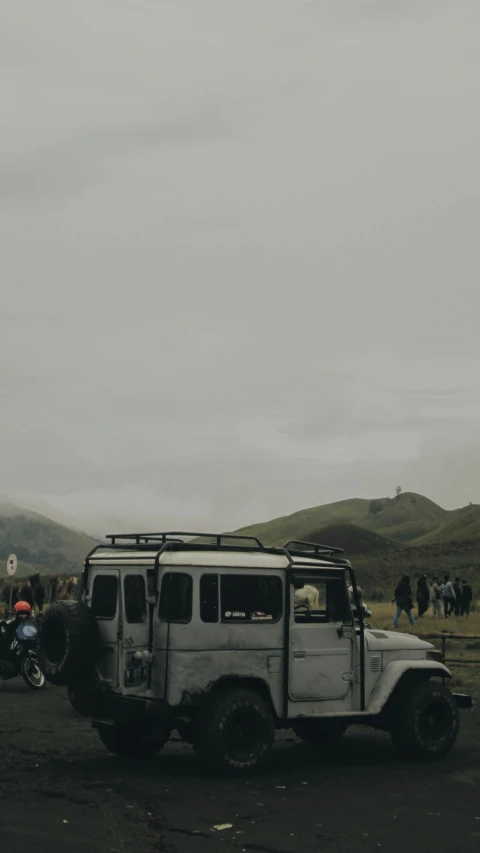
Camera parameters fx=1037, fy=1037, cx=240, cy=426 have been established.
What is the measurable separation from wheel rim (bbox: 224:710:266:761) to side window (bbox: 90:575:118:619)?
193 cm

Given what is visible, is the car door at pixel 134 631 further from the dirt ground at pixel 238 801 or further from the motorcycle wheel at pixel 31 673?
the motorcycle wheel at pixel 31 673

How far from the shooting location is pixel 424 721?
1300 cm

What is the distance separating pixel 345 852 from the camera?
8625 mm

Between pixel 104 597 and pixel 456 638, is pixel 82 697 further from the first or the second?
pixel 456 638

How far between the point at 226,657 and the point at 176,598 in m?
0.90

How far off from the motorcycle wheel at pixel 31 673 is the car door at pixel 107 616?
8.36 meters

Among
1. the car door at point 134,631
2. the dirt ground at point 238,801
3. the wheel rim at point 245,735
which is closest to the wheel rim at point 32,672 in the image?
Result: the dirt ground at point 238,801

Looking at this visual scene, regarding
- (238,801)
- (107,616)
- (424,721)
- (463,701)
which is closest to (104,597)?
(107,616)

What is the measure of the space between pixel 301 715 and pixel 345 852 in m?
3.78

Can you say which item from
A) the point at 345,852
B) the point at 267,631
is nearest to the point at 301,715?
the point at 267,631

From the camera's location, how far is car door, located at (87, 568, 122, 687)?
483 inches

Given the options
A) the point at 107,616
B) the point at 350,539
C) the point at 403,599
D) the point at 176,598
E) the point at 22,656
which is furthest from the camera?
the point at 350,539

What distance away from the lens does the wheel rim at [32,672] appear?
2053 cm

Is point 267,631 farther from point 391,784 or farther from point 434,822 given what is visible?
point 434,822
